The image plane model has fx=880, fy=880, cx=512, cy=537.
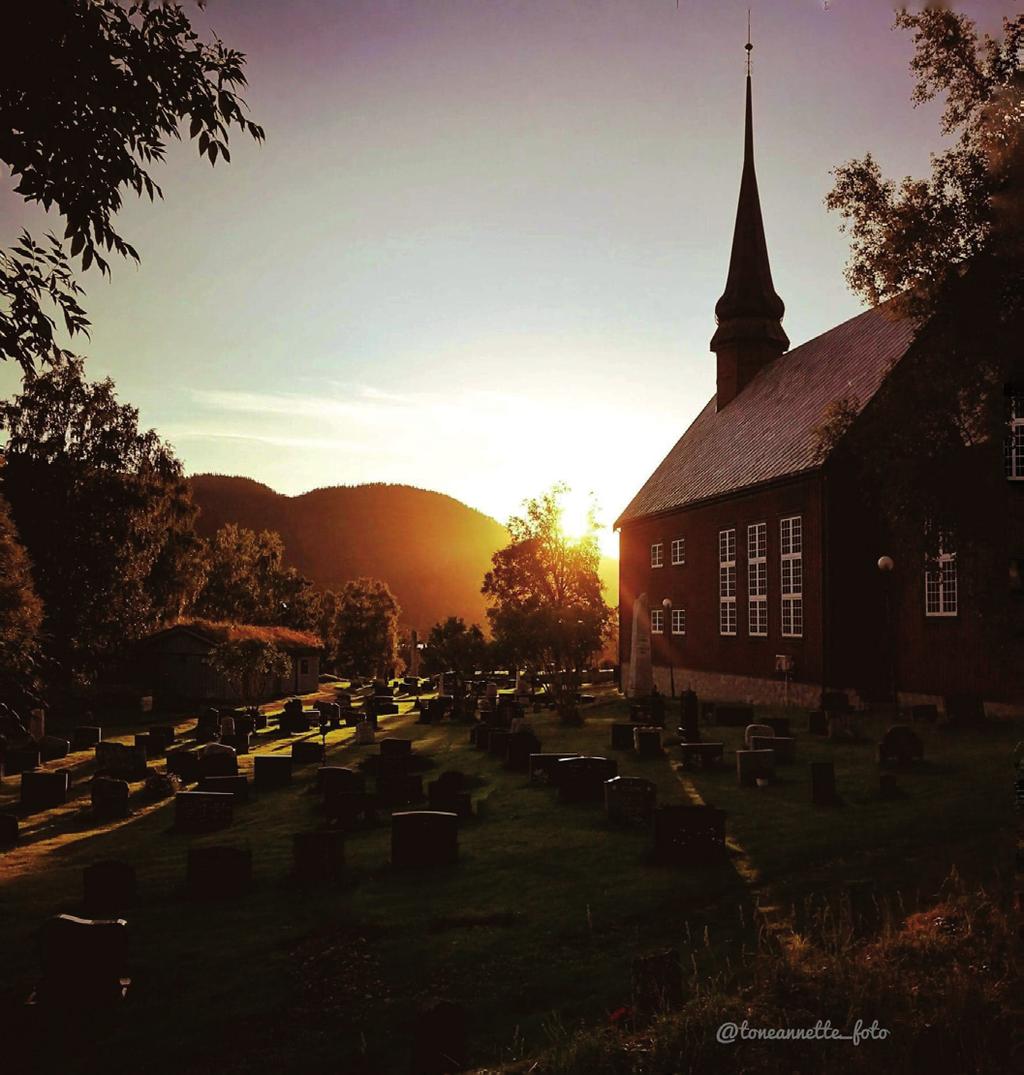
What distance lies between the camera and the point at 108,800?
18.4 meters

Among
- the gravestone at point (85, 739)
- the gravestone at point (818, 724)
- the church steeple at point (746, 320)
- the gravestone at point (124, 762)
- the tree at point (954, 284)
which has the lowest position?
the gravestone at point (85, 739)

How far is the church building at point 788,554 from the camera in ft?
77.2

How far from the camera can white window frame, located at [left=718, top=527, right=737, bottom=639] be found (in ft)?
110

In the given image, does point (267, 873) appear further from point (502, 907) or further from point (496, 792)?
point (496, 792)

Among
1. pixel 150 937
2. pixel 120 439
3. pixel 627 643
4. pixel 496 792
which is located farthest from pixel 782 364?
pixel 150 937

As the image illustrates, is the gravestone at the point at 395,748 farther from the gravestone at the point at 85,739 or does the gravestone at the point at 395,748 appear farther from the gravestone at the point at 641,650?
the gravestone at the point at 85,739

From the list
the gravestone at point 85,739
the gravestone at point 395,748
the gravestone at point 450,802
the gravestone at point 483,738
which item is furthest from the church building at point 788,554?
the gravestone at point 85,739

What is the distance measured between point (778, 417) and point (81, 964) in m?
30.7

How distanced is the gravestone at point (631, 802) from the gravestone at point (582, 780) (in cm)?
184

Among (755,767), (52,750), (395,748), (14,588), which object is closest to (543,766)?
(755,767)

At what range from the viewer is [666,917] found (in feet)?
32.0

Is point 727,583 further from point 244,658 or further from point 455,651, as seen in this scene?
point 455,651

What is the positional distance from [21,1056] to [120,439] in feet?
134

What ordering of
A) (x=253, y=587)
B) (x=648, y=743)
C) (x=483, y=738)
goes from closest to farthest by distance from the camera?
1. (x=648, y=743)
2. (x=483, y=738)
3. (x=253, y=587)
